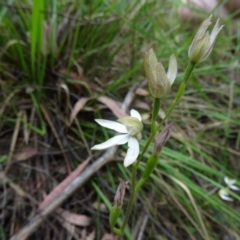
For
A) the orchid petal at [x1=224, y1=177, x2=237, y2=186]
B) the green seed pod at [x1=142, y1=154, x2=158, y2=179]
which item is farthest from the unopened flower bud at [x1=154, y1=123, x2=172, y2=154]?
the orchid petal at [x1=224, y1=177, x2=237, y2=186]

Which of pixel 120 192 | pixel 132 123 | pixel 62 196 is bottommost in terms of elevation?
pixel 62 196

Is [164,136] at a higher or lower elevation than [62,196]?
higher

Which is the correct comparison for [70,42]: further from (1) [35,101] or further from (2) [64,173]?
(2) [64,173]

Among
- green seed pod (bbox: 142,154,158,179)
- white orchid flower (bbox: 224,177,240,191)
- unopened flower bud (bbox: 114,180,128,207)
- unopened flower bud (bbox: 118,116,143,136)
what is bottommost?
unopened flower bud (bbox: 114,180,128,207)

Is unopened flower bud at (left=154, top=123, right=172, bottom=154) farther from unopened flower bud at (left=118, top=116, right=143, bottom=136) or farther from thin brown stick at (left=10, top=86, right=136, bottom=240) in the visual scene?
thin brown stick at (left=10, top=86, right=136, bottom=240)

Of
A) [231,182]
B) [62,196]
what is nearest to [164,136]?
[62,196]

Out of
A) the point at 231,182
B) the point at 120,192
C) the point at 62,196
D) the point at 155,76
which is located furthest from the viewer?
the point at 231,182

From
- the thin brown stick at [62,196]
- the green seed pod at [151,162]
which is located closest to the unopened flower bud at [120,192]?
the green seed pod at [151,162]

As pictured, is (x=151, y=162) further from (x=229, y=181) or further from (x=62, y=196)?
(x=229, y=181)

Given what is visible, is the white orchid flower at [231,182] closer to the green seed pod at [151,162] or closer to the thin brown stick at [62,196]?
the thin brown stick at [62,196]

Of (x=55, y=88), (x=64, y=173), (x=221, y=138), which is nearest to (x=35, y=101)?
(x=55, y=88)
